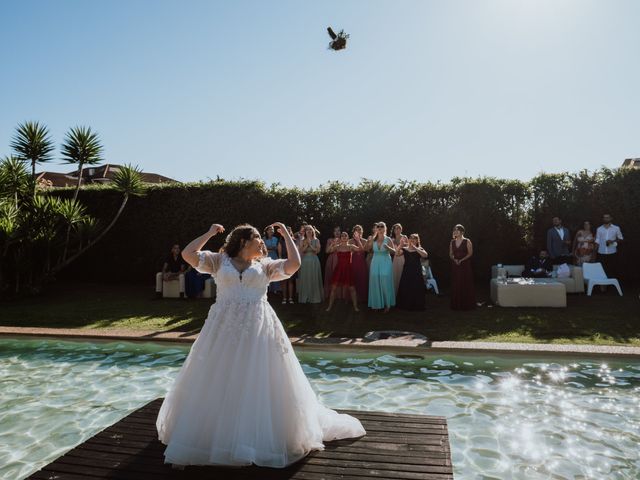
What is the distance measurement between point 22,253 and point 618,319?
15.0m

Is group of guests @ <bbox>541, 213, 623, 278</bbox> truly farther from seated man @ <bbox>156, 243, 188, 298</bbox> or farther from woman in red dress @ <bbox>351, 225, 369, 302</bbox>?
seated man @ <bbox>156, 243, 188, 298</bbox>

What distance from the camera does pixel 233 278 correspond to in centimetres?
385

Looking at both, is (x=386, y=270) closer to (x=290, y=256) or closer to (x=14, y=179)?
(x=290, y=256)

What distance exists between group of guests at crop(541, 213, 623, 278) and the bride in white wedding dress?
1124cm

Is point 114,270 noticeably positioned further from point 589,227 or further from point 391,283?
point 589,227

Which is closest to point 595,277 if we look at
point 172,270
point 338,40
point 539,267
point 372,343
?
point 539,267

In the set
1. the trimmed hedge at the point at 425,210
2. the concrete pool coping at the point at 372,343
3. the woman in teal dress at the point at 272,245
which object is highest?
the trimmed hedge at the point at 425,210

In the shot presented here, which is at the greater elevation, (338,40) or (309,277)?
(338,40)

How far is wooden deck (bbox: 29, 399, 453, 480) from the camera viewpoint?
3.60 m

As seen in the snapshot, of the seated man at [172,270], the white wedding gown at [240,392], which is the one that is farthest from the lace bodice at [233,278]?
the seated man at [172,270]

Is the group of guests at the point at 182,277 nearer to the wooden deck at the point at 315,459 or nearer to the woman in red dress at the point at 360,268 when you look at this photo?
the woman in red dress at the point at 360,268

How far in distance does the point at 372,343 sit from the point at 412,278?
3.24m

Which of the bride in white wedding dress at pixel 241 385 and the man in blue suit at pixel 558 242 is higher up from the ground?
the man in blue suit at pixel 558 242

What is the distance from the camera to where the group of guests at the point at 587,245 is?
1298 centimetres
